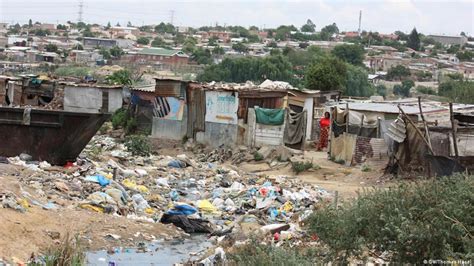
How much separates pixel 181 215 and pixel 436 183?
225 inches

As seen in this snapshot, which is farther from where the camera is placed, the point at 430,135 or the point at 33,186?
the point at 430,135

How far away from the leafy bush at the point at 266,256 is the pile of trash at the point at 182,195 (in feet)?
4.98

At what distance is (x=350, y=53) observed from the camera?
72188 millimetres

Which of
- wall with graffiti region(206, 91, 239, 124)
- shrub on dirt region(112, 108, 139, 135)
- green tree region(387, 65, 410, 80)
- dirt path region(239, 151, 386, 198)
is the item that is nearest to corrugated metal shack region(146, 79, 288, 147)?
wall with graffiti region(206, 91, 239, 124)

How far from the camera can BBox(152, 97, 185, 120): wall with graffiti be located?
82.7 feet

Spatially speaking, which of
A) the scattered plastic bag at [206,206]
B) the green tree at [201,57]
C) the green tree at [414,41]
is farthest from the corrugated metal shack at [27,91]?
the green tree at [414,41]

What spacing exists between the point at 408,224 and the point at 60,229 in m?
5.10

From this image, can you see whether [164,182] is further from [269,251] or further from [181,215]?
[269,251]

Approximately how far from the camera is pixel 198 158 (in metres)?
23.3

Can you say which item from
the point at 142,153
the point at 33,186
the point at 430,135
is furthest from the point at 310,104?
the point at 33,186

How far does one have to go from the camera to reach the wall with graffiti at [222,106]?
934 inches

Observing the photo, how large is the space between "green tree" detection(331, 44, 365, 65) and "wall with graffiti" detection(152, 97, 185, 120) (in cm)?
4549

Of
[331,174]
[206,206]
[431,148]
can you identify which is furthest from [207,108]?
[206,206]

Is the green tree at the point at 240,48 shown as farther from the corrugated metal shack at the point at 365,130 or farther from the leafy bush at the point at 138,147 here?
the leafy bush at the point at 138,147
